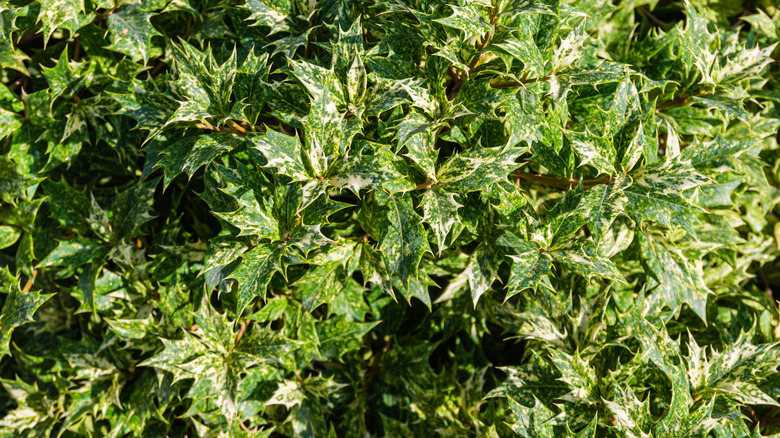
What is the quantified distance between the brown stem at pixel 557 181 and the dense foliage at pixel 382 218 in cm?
2

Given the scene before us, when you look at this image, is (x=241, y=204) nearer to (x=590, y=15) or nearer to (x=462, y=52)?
(x=462, y=52)

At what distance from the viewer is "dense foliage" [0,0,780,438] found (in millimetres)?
1585

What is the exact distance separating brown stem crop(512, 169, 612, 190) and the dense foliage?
0.05ft

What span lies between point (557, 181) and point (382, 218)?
561 millimetres

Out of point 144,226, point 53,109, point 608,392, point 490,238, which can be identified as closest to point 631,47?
point 490,238

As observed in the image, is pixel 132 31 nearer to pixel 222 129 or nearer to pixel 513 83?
pixel 222 129

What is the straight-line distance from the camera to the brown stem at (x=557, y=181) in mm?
1727

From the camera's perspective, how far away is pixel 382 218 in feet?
5.33

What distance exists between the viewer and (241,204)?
5.14 ft

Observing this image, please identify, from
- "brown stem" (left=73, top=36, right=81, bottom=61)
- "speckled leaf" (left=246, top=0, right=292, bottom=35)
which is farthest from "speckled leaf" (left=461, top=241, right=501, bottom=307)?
"brown stem" (left=73, top=36, right=81, bottom=61)

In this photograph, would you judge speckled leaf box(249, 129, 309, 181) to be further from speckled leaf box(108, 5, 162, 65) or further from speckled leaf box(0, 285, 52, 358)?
speckled leaf box(0, 285, 52, 358)

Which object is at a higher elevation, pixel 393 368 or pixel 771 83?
pixel 771 83

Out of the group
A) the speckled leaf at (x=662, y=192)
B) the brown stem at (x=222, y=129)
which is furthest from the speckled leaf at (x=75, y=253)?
the speckled leaf at (x=662, y=192)

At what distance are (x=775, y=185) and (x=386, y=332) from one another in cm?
164
